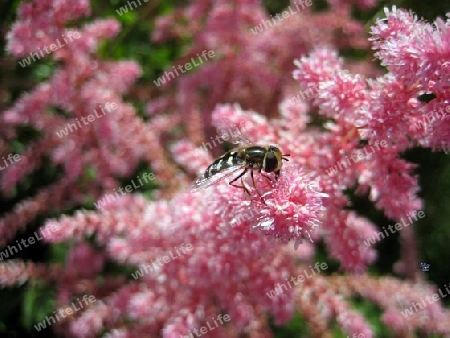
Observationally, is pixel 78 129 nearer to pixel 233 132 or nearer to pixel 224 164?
pixel 233 132

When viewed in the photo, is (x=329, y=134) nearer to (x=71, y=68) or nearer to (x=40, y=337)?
(x=71, y=68)

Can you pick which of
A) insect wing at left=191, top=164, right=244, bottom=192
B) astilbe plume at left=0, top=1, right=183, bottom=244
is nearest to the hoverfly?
insect wing at left=191, top=164, right=244, bottom=192

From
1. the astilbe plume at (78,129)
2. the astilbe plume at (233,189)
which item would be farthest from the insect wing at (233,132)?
the astilbe plume at (78,129)

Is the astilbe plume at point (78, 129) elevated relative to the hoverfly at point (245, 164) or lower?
elevated

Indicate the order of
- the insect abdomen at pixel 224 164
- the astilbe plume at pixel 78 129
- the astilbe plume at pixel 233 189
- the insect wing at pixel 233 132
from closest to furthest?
the astilbe plume at pixel 233 189, the insect abdomen at pixel 224 164, the insect wing at pixel 233 132, the astilbe plume at pixel 78 129

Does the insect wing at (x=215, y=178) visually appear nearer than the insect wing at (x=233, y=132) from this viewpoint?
Yes

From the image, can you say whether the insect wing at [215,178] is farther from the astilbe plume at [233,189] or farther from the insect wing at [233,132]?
the insect wing at [233,132]

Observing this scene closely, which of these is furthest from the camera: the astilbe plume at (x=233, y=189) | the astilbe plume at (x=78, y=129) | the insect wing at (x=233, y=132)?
the astilbe plume at (x=78, y=129)

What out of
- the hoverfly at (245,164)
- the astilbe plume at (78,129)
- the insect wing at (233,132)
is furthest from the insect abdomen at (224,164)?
the astilbe plume at (78,129)
